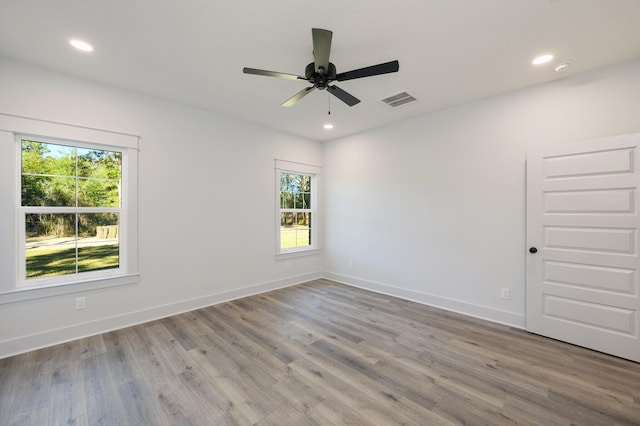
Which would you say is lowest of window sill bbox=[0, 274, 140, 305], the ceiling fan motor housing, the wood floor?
the wood floor

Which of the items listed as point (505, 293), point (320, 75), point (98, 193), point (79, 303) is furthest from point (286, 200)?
point (505, 293)

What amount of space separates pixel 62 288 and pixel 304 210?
11.8ft

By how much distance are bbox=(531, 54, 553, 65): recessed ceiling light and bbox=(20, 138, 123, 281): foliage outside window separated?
463 centimetres

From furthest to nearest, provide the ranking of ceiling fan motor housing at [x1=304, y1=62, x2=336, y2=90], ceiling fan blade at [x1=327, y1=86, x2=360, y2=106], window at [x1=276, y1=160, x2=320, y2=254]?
window at [x1=276, y1=160, x2=320, y2=254]
ceiling fan blade at [x1=327, y1=86, x2=360, y2=106]
ceiling fan motor housing at [x1=304, y1=62, x2=336, y2=90]

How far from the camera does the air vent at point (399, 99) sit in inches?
128

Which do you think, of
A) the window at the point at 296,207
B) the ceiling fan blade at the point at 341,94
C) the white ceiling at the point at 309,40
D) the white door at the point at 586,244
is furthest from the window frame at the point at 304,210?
the white door at the point at 586,244

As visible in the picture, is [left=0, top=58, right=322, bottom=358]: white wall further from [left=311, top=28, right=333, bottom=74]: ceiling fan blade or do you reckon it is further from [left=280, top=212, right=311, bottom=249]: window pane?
[left=311, top=28, right=333, bottom=74]: ceiling fan blade

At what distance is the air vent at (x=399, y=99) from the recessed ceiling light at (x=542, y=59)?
47.5 inches

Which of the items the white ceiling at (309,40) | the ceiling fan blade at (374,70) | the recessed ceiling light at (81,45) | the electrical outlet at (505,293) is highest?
the recessed ceiling light at (81,45)

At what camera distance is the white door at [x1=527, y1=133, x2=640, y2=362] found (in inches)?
97.0

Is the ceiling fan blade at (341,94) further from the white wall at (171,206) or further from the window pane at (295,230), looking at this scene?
the window pane at (295,230)

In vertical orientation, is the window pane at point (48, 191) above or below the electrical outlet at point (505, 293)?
above

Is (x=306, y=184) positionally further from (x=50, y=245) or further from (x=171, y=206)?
(x=50, y=245)

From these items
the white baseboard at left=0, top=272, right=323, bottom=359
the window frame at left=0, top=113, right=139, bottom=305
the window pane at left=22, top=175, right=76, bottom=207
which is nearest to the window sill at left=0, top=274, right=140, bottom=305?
the window frame at left=0, top=113, right=139, bottom=305
